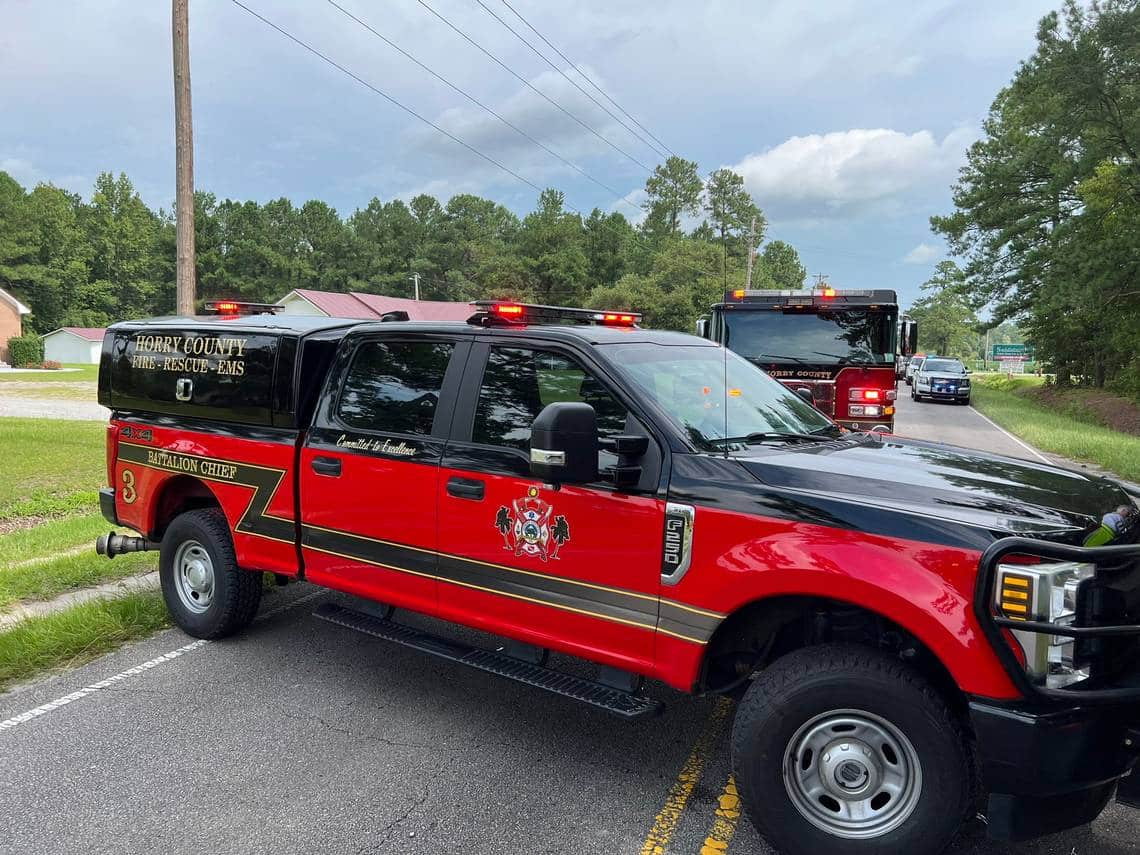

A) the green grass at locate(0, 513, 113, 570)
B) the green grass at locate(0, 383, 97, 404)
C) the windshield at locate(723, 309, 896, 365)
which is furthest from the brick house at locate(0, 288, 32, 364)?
the windshield at locate(723, 309, 896, 365)

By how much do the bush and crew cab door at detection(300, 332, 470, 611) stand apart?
61.7 meters

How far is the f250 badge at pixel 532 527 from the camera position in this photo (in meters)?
3.28

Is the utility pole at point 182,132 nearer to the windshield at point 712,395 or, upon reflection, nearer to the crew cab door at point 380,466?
the crew cab door at point 380,466

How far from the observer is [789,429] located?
12.0ft

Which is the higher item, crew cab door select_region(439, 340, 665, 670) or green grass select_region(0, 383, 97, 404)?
crew cab door select_region(439, 340, 665, 670)

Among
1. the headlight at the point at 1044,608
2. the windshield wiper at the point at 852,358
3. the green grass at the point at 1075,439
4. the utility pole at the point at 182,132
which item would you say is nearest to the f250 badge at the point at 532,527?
the headlight at the point at 1044,608

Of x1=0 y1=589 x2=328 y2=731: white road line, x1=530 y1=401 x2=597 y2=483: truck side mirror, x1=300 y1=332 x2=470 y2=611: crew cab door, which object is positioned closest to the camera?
x1=530 y1=401 x2=597 y2=483: truck side mirror

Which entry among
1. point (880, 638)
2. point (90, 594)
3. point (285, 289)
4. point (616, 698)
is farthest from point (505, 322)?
point (285, 289)

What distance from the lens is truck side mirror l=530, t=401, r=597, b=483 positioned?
2838 millimetres

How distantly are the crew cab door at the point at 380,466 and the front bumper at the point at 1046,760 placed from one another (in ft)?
7.82

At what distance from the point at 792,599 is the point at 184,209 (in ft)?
32.6

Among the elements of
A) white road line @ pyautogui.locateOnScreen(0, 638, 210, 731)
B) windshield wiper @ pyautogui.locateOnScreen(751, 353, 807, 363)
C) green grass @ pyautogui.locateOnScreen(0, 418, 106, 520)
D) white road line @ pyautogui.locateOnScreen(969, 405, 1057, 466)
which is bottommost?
white road line @ pyautogui.locateOnScreen(0, 638, 210, 731)

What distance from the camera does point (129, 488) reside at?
5.15 m

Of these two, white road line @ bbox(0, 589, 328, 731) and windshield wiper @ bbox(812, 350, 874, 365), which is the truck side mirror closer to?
white road line @ bbox(0, 589, 328, 731)
